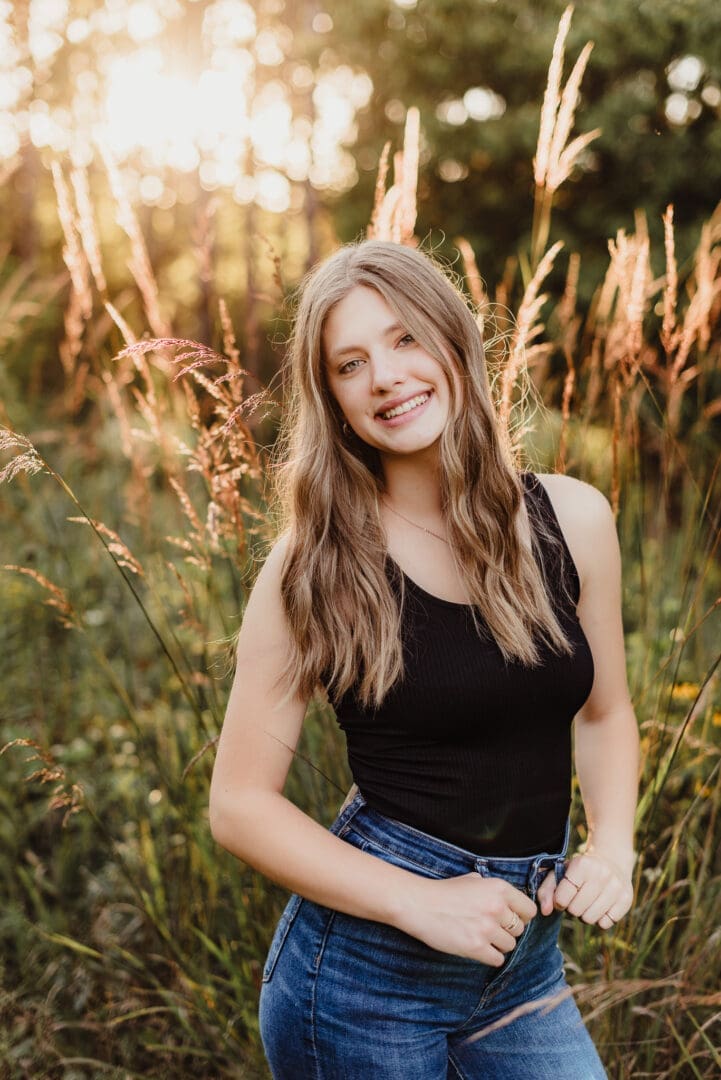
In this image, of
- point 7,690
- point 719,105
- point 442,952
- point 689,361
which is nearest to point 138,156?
point 719,105

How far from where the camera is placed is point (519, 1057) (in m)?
1.22

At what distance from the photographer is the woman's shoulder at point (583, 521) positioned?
4.53 ft

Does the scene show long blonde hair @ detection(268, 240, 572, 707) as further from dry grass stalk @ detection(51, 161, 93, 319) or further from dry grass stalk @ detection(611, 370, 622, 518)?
dry grass stalk @ detection(51, 161, 93, 319)

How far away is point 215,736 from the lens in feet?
6.45

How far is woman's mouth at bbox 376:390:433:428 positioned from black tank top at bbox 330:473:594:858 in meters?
0.25

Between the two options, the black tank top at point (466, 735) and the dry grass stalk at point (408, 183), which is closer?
the black tank top at point (466, 735)

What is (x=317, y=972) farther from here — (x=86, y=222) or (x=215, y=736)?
(x=86, y=222)

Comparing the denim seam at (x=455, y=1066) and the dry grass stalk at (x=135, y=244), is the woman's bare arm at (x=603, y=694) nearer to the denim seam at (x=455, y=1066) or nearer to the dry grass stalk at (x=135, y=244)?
the denim seam at (x=455, y=1066)

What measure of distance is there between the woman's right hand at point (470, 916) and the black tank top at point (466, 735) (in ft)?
0.28

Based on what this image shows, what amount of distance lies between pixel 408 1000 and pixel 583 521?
74 cm

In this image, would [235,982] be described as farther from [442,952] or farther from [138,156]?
[138,156]

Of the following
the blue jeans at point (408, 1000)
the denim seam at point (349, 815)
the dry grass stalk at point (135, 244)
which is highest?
the dry grass stalk at point (135, 244)

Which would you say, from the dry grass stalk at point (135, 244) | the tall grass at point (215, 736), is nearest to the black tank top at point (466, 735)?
the tall grass at point (215, 736)

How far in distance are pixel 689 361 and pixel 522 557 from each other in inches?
147
